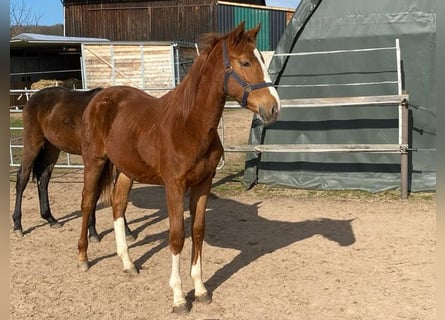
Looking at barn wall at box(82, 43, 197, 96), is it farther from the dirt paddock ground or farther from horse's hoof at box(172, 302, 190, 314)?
horse's hoof at box(172, 302, 190, 314)

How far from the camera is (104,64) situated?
63.1 feet

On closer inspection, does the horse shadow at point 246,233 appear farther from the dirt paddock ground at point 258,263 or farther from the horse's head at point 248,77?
the horse's head at point 248,77

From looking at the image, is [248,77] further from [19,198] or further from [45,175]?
[19,198]

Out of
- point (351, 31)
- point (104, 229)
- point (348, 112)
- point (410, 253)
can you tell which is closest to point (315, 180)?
point (348, 112)

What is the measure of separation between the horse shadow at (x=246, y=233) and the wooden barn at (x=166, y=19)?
17152 millimetres

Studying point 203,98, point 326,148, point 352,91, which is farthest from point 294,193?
point 203,98

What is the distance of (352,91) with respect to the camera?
24.2 ft

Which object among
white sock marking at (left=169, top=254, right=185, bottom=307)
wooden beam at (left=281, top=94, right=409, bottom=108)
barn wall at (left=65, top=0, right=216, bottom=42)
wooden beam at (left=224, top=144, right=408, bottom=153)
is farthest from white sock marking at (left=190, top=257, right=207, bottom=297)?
barn wall at (left=65, top=0, right=216, bottom=42)

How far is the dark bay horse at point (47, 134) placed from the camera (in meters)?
5.36

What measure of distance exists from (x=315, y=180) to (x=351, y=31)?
2.39 meters

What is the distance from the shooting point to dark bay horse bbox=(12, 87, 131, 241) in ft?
17.6

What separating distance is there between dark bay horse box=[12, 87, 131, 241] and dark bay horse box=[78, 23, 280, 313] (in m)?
1.11

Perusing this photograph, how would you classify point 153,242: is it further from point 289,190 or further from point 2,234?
point 2,234

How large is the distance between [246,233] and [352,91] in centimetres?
325
